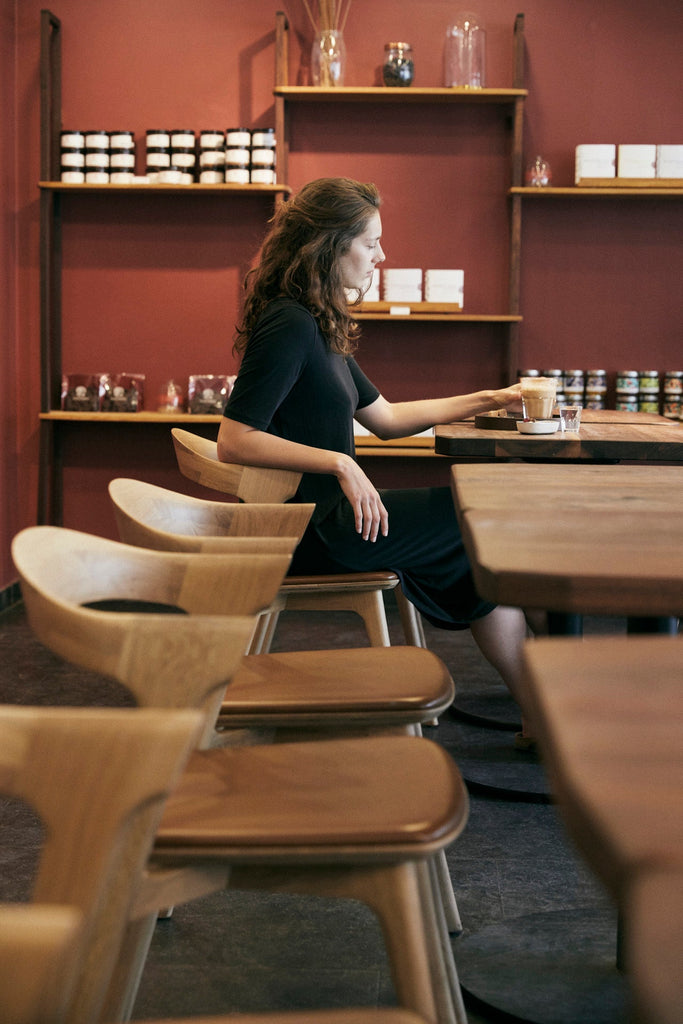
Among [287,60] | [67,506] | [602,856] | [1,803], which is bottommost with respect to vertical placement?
[1,803]

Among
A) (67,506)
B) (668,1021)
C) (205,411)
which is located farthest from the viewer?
(67,506)

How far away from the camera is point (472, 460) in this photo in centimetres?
489

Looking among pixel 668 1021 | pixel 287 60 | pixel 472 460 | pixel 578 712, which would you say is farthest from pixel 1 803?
pixel 287 60

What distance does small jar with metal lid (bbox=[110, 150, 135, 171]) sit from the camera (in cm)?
451

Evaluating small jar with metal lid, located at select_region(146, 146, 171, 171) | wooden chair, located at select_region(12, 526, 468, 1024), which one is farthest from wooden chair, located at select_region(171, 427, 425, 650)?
small jar with metal lid, located at select_region(146, 146, 171, 171)

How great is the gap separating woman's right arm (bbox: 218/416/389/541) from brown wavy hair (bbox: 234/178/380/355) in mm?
246

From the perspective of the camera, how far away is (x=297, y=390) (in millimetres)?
2500

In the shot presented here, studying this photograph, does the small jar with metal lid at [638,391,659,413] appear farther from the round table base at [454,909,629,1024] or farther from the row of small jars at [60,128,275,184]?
the round table base at [454,909,629,1024]

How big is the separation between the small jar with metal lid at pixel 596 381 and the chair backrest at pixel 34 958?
4086 millimetres

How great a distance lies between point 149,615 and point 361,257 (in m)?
1.71

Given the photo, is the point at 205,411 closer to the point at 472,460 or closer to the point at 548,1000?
the point at 472,460

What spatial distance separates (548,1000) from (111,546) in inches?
38.6

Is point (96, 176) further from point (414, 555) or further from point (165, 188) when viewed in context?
point (414, 555)

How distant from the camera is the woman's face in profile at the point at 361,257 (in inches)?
102
